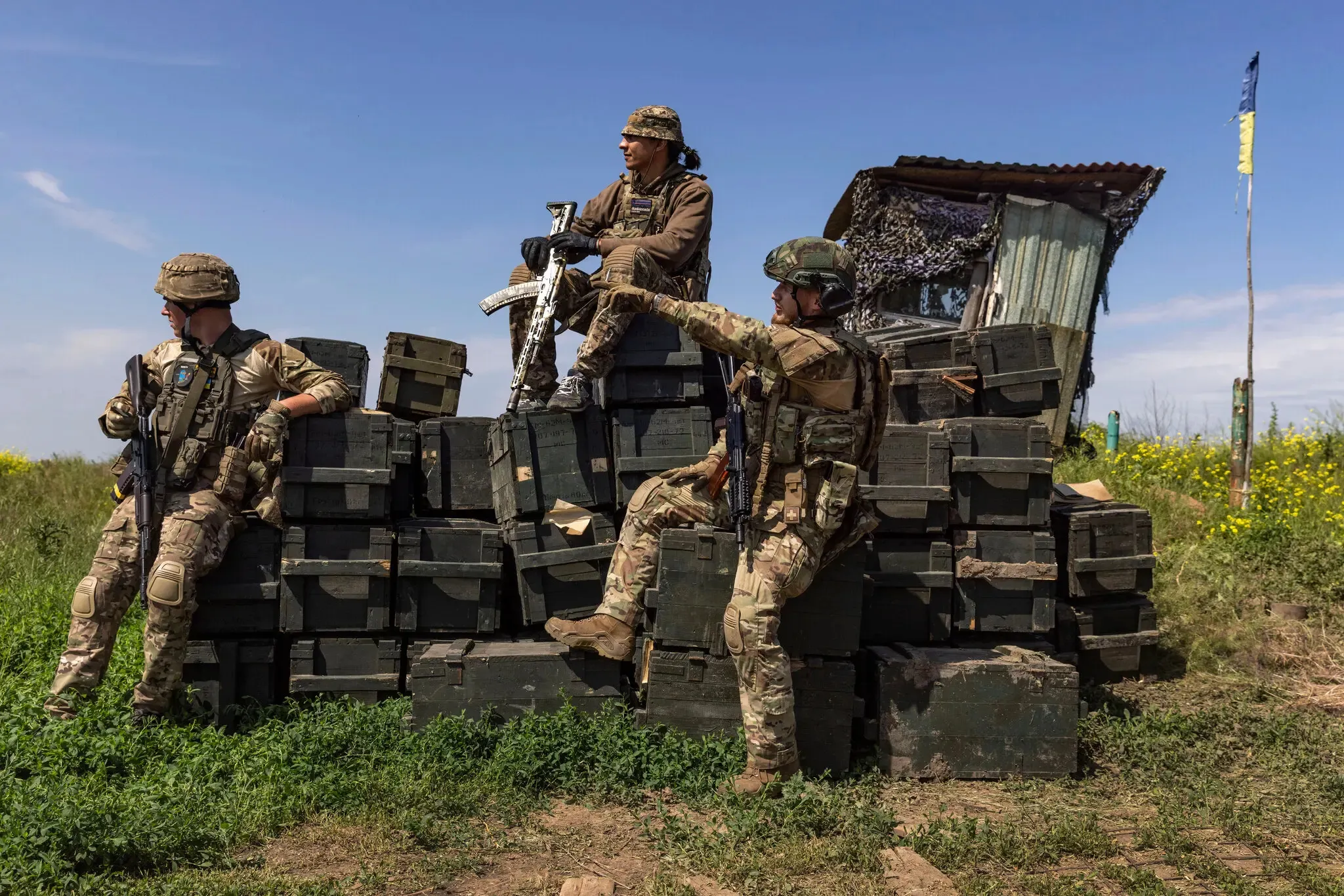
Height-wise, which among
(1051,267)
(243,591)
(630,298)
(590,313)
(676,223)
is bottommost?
(243,591)

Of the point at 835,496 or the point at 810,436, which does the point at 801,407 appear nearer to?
the point at 810,436

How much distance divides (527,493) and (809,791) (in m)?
2.50

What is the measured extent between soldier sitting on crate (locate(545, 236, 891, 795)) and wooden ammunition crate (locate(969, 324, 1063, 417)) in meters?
Answer: 1.83

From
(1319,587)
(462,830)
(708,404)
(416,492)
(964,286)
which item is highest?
(964,286)

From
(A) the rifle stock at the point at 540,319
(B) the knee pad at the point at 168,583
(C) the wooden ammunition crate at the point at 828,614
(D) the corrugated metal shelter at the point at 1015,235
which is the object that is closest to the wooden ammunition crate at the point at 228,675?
(B) the knee pad at the point at 168,583

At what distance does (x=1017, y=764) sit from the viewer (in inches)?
218

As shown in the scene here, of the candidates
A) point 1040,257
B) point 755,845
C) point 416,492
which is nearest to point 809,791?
point 755,845

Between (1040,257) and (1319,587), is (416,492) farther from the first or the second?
(1040,257)

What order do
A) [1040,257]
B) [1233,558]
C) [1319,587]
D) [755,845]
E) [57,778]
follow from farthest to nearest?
[1040,257] → [1233,558] → [1319,587] → [57,778] → [755,845]

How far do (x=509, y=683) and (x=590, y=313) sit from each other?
2530 mm

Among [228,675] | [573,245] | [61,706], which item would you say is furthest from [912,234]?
[61,706]

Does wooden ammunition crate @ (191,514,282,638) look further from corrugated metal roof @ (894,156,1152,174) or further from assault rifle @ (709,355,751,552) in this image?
corrugated metal roof @ (894,156,1152,174)

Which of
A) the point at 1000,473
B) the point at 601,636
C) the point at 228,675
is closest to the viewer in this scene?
the point at 601,636

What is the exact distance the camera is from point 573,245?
21.7 feet
